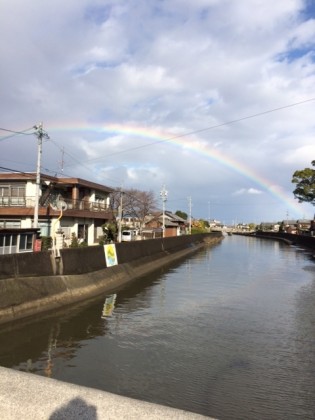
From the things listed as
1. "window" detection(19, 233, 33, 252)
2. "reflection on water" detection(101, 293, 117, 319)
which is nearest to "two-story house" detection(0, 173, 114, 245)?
"window" detection(19, 233, 33, 252)

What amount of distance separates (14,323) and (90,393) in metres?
11.2

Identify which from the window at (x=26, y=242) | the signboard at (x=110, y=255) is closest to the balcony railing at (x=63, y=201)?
the window at (x=26, y=242)

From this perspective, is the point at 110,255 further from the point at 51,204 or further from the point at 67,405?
the point at 67,405

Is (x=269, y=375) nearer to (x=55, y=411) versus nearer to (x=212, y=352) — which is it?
(x=212, y=352)

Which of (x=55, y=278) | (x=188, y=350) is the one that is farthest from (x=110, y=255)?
(x=188, y=350)

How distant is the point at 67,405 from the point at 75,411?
0.44ft

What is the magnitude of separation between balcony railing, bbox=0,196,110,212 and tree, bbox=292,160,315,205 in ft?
115

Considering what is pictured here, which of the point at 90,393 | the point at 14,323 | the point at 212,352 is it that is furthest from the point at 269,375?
the point at 14,323

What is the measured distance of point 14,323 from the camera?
14164 mm

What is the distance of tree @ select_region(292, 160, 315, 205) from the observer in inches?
2692

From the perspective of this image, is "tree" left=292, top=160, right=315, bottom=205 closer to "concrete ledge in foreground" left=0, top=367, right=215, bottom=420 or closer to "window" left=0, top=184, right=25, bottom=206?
"window" left=0, top=184, right=25, bottom=206

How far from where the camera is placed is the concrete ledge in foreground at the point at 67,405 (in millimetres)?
3707

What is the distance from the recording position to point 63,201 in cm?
3816

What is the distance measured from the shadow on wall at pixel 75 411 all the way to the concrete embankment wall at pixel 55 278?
11173 millimetres
